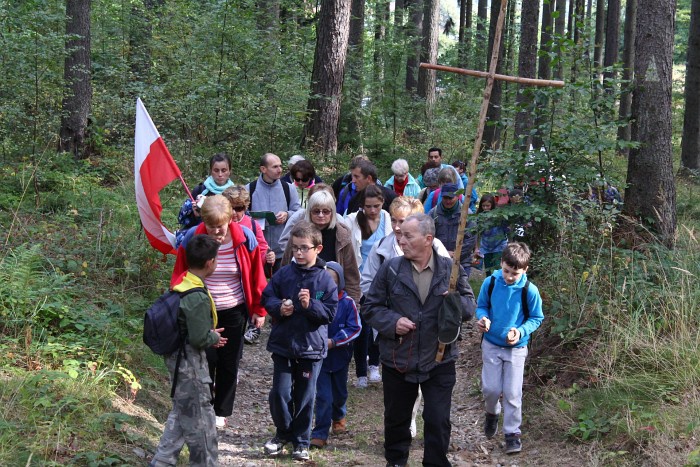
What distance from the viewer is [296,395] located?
6043mm

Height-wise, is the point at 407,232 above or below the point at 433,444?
above

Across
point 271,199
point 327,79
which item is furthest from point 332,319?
point 327,79

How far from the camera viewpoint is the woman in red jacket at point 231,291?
6113 mm

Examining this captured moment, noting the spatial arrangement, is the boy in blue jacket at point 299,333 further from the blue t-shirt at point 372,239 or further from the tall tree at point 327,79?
the tall tree at point 327,79

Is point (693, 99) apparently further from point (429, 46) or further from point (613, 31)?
point (613, 31)

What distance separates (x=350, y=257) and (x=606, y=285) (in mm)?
2577

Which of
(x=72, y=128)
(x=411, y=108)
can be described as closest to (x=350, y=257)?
(x=72, y=128)

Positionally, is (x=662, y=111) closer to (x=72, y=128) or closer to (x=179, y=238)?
(x=179, y=238)

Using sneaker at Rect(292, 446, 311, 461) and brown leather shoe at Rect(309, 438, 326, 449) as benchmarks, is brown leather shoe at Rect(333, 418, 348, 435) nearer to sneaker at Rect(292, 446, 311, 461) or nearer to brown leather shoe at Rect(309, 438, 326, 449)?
brown leather shoe at Rect(309, 438, 326, 449)

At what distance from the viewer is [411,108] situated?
21.4 meters

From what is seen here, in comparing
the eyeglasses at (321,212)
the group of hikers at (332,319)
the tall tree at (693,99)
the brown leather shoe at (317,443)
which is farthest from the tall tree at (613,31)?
the brown leather shoe at (317,443)

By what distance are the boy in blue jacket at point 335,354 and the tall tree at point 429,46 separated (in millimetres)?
18963

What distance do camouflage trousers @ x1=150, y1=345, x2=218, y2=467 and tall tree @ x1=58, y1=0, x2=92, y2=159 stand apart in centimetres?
1009

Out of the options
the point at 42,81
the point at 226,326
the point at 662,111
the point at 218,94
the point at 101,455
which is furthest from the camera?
the point at 218,94
